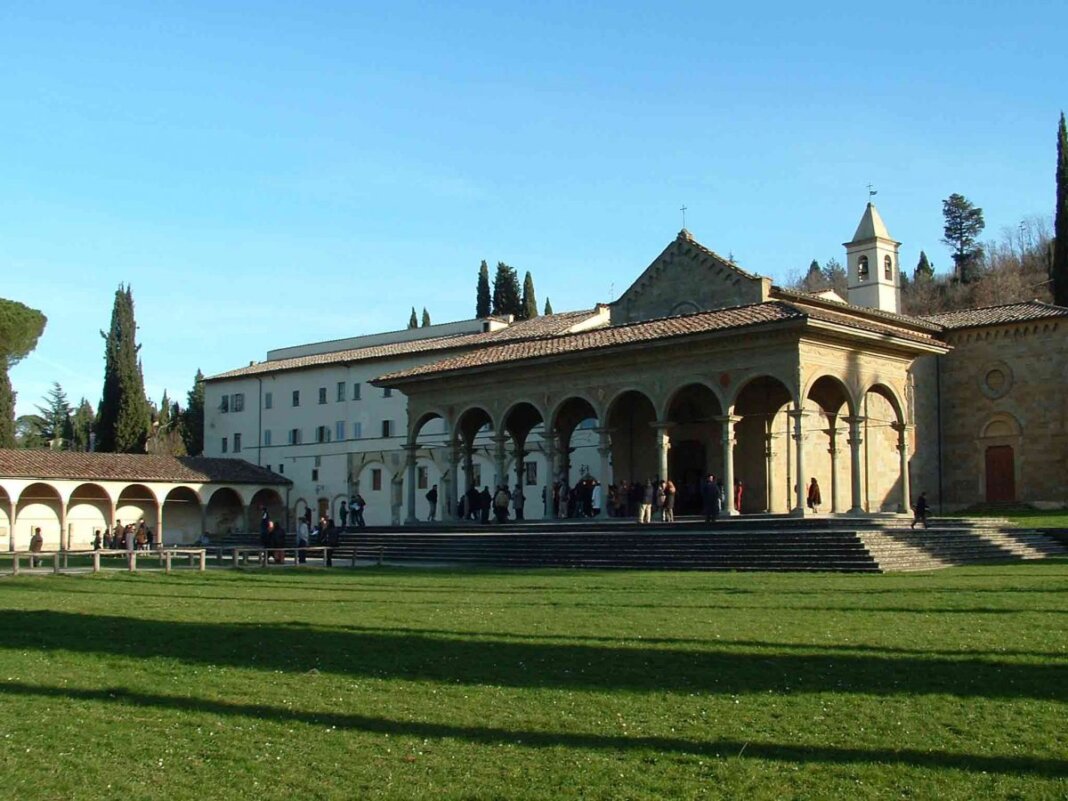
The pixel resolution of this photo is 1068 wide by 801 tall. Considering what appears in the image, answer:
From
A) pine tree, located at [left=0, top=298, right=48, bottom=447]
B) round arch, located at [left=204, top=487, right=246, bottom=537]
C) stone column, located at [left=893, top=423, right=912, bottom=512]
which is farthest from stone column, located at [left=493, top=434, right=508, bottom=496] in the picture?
pine tree, located at [left=0, top=298, right=48, bottom=447]

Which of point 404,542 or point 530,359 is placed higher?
point 530,359

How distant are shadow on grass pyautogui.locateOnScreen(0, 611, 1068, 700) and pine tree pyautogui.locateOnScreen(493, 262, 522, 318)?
5753 cm

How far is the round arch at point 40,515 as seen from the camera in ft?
165

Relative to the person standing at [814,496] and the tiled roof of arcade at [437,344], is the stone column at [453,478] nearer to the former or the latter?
the person standing at [814,496]

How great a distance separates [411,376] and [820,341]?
14.2 m

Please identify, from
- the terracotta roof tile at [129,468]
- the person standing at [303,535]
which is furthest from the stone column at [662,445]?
the terracotta roof tile at [129,468]

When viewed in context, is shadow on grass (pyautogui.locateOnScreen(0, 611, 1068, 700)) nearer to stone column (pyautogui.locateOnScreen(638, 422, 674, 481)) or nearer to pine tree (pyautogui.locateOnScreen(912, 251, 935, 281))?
stone column (pyautogui.locateOnScreen(638, 422, 674, 481))

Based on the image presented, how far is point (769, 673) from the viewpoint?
1030 cm

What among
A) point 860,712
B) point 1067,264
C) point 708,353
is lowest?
point 860,712

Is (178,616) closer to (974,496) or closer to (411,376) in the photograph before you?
(411,376)

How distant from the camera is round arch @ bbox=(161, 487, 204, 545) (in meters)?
56.5

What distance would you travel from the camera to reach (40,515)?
51.0 meters

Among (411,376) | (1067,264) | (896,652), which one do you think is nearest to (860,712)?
(896,652)

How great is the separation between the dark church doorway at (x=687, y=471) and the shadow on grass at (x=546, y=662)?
21495 mm
